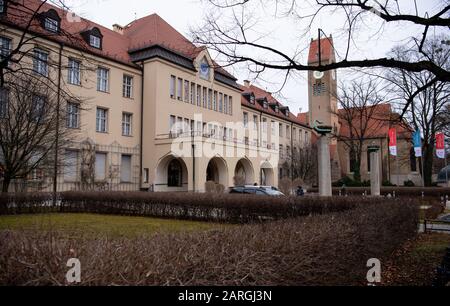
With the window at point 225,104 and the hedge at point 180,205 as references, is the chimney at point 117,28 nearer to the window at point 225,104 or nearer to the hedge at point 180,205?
the window at point 225,104

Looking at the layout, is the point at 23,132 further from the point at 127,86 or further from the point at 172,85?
the point at 172,85

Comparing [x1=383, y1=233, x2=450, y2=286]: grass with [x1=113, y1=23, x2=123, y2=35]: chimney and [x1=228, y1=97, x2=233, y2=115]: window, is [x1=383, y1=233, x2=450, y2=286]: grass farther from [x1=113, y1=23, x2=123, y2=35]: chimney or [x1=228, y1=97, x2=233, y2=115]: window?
[x1=113, y1=23, x2=123, y2=35]: chimney

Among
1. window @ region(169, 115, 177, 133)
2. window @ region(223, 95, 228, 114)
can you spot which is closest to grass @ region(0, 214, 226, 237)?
window @ region(169, 115, 177, 133)

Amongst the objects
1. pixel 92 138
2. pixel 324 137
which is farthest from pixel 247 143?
pixel 324 137

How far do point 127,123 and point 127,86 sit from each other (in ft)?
10.6

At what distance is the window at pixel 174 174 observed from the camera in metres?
34.3

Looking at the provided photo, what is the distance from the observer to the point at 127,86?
32.4 metres

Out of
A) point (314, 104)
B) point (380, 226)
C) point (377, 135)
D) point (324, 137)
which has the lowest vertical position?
point (380, 226)

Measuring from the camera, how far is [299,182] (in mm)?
40500

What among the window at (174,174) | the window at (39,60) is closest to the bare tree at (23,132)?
the window at (39,60)

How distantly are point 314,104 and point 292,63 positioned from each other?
163ft

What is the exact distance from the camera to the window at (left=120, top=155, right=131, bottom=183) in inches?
1235

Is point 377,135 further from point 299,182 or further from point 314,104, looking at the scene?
point 299,182

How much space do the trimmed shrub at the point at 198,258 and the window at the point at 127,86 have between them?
2920 cm
